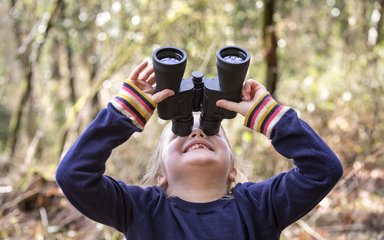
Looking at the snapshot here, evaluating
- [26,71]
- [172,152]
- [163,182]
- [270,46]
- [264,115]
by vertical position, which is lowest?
[26,71]

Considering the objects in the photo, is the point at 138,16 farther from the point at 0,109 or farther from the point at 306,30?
the point at 0,109

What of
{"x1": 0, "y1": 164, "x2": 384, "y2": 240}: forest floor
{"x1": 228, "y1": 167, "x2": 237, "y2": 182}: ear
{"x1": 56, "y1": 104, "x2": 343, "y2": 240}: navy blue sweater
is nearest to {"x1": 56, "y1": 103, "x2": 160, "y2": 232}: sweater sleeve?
{"x1": 56, "y1": 104, "x2": 343, "y2": 240}: navy blue sweater

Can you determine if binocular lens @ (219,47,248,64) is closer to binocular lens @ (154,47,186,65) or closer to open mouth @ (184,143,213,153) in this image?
binocular lens @ (154,47,186,65)

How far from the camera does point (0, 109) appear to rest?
10789 millimetres

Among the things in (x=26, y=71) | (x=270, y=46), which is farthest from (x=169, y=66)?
(x=26, y=71)

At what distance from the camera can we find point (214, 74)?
4699 millimetres

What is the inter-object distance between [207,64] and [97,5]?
4.91 ft

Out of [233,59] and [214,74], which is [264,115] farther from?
[214,74]

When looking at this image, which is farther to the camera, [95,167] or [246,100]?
[246,100]

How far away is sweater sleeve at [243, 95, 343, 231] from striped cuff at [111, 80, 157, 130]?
1.26 feet

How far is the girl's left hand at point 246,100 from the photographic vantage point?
193 cm

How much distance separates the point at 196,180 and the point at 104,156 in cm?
37

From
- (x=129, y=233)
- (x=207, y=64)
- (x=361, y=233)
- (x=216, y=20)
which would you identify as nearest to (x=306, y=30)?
(x=216, y=20)

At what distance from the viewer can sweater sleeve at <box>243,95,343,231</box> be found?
6.10 ft
